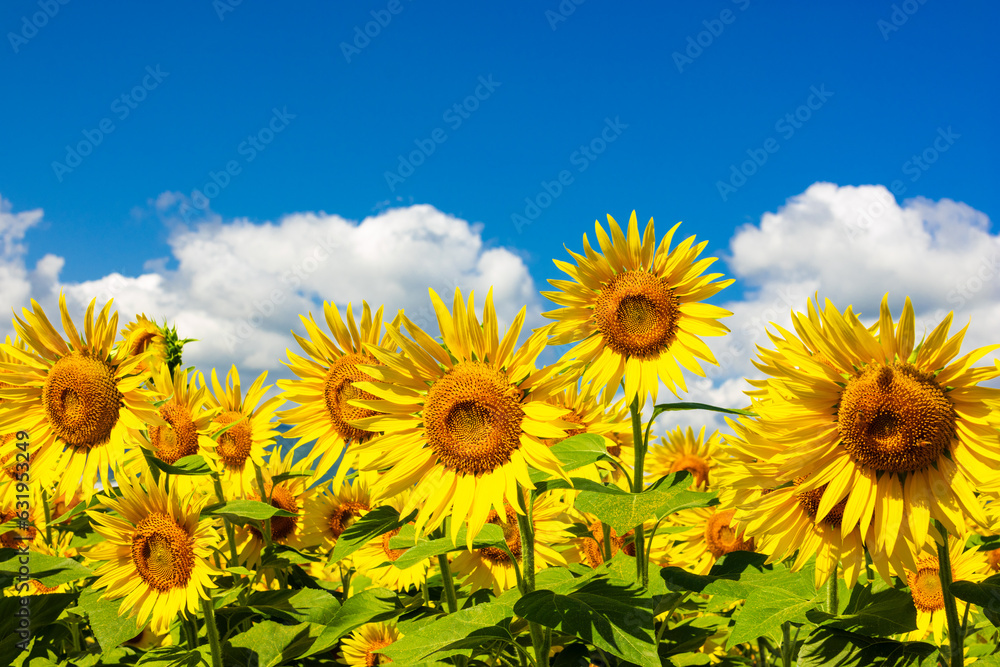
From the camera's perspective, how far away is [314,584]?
19.1ft

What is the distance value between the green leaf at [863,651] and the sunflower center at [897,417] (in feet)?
2.28

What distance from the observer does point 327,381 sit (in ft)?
13.9

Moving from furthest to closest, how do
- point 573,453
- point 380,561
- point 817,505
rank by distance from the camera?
point 380,561
point 817,505
point 573,453

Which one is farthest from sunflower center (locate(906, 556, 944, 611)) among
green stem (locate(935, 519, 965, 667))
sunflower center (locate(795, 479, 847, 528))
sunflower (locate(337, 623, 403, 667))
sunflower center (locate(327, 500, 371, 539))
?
sunflower center (locate(327, 500, 371, 539))

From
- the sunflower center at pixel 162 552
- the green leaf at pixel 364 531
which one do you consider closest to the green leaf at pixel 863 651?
the green leaf at pixel 364 531

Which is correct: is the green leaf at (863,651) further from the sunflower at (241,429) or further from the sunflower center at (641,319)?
the sunflower at (241,429)

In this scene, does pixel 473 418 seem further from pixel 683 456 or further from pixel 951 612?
pixel 683 456

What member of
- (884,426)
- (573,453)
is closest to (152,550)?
(573,453)

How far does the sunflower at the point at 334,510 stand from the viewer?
5.68 metres

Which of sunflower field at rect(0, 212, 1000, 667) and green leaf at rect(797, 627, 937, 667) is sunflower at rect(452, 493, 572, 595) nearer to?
sunflower field at rect(0, 212, 1000, 667)

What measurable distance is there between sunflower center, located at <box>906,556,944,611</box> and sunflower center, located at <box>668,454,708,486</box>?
2.62m

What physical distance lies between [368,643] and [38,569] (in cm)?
276

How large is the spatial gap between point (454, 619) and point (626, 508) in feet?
2.89

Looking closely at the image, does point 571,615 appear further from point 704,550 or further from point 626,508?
point 704,550
